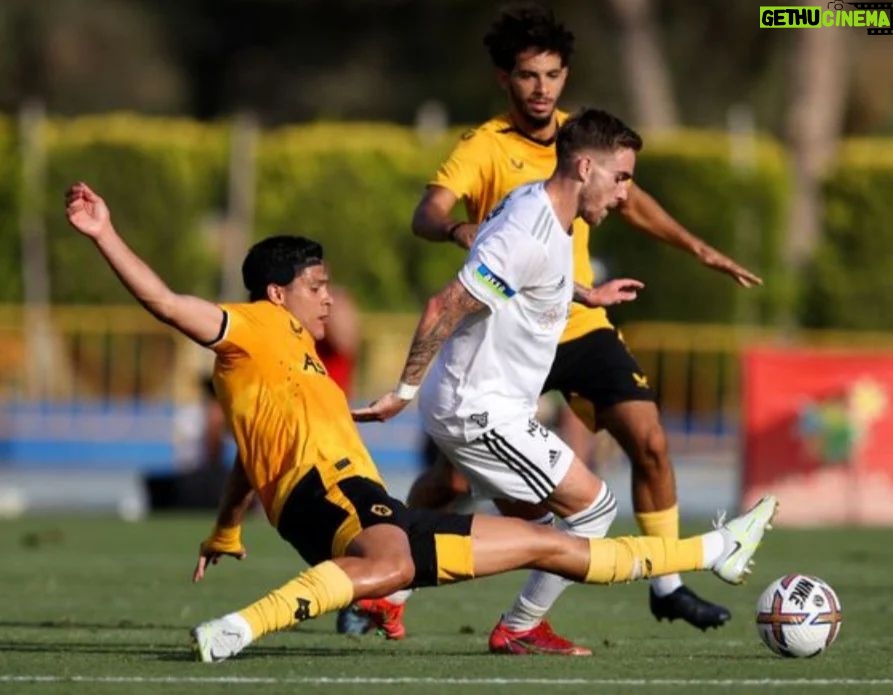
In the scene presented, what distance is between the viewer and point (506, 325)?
852 centimetres

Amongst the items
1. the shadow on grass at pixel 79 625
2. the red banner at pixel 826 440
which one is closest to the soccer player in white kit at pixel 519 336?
the shadow on grass at pixel 79 625

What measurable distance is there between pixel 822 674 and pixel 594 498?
1290 millimetres

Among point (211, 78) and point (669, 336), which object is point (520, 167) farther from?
point (211, 78)

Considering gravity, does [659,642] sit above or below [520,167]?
below

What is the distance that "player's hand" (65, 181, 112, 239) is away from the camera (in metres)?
7.82

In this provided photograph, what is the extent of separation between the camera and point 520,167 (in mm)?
9922

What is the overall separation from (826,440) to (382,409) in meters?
10.8

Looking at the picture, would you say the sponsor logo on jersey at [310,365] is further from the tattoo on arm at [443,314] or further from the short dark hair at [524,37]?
the short dark hair at [524,37]

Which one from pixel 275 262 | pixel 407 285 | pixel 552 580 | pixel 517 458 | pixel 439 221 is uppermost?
pixel 439 221

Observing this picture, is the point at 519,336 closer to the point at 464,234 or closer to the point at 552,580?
the point at 464,234

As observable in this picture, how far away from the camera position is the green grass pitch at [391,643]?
24.7ft

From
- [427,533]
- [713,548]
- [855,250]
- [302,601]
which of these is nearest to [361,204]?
[855,250]

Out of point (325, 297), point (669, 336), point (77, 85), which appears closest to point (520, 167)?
point (325, 297)

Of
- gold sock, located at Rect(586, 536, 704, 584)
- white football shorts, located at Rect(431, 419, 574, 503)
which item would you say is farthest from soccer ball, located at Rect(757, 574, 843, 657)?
white football shorts, located at Rect(431, 419, 574, 503)
